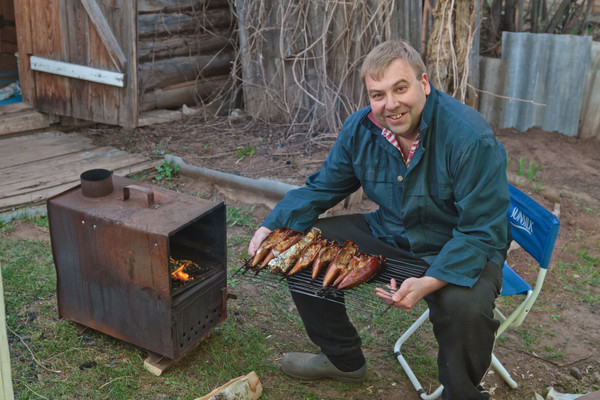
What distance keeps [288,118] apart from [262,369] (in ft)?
14.2

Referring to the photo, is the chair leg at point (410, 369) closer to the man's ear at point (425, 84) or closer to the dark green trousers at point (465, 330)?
the dark green trousers at point (465, 330)

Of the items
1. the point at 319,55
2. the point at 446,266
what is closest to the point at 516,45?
the point at 319,55

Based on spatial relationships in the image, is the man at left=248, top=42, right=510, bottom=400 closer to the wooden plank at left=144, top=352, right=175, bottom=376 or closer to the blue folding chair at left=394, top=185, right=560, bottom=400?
the blue folding chair at left=394, top=185, right=560, bottom=400

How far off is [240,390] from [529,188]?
4.01 meters

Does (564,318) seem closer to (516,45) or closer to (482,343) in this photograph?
(482,343)

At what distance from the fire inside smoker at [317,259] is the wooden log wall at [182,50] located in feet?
17.0

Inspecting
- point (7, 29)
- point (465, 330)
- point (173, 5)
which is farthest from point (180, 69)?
point (465, 330)

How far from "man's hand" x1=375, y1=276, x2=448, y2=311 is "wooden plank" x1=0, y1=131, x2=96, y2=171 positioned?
4923mm

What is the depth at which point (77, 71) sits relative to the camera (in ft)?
23.0

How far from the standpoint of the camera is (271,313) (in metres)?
4.35

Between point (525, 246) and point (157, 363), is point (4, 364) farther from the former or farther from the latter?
point (525, 246)

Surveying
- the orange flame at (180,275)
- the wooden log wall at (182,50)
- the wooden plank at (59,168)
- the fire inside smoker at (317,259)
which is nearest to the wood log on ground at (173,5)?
the wooden log wall at (182,50)

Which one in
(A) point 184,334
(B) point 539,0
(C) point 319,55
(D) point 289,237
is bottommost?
(A) point 184,334

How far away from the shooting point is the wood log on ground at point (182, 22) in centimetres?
769
